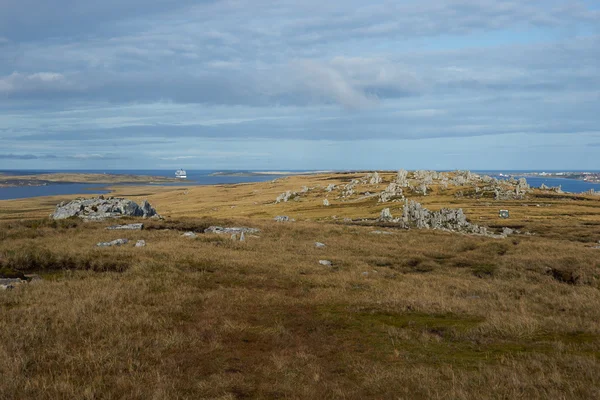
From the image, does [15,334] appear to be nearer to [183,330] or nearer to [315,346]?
[183,330]

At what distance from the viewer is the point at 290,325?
16109 mm

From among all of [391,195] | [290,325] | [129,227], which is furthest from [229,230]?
[391,195]

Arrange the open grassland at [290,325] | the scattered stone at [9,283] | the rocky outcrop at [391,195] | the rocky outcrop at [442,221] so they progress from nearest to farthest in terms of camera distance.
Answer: the open grassland at [290,325] → the scattered stone at [9,283] → the rocky outcrop at [442,221] → the rocky outcrop at [391,195]

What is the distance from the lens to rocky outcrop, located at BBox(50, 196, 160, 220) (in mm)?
56719

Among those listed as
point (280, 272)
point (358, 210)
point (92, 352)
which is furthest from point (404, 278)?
point (358, 210)

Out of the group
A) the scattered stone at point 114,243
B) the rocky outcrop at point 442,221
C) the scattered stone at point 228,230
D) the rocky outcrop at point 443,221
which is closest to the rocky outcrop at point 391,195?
the rocky outcrop at point 442,221

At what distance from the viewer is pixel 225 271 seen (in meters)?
26.0

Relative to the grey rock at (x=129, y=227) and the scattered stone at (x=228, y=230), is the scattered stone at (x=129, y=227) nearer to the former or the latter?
the grey rock at (x=129, y=227)

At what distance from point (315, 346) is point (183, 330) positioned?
16.0 feet

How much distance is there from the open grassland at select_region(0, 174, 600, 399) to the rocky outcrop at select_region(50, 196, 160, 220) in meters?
23.0

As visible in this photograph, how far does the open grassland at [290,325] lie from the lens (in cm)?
1063

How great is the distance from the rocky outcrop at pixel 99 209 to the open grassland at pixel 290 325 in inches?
905

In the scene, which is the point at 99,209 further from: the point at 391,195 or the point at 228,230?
the point at 391,195

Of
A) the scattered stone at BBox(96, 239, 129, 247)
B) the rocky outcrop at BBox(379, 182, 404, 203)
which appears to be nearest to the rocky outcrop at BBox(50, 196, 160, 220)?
the scattered stone at BBox(96, 239, 129, 247)
